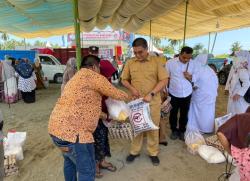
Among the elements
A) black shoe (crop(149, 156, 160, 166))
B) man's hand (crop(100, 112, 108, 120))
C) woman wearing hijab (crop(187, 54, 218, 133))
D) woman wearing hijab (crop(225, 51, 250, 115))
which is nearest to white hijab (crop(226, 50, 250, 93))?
woman wearing hijab (crop(225, 51, 250, 115))

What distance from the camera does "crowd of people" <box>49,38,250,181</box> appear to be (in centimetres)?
213

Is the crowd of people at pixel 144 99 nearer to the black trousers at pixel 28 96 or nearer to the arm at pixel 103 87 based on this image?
the arm at pixel 103 87

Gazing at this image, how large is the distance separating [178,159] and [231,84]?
192 centimetres

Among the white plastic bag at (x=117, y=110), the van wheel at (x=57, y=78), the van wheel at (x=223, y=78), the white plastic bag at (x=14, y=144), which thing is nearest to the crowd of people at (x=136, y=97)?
the white plastic bag at (x=117, y=110)

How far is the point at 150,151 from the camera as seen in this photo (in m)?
3.59

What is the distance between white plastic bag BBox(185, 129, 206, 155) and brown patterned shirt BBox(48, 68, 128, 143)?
7.37 feet

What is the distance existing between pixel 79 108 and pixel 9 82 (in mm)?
7025

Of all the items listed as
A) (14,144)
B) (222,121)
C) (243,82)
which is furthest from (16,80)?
(243,82)

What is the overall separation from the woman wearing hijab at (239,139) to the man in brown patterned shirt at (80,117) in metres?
1.00

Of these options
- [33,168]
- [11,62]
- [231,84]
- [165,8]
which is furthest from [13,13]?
[231,84]

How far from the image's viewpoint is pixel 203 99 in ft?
14.8

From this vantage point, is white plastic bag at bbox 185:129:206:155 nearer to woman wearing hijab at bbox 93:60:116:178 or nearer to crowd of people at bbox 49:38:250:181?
crowd of people at bbox 49:38:250:181

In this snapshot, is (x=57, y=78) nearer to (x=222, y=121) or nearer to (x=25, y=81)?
(x=25, y=81)

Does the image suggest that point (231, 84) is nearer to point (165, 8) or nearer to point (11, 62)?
point (165, 8)
